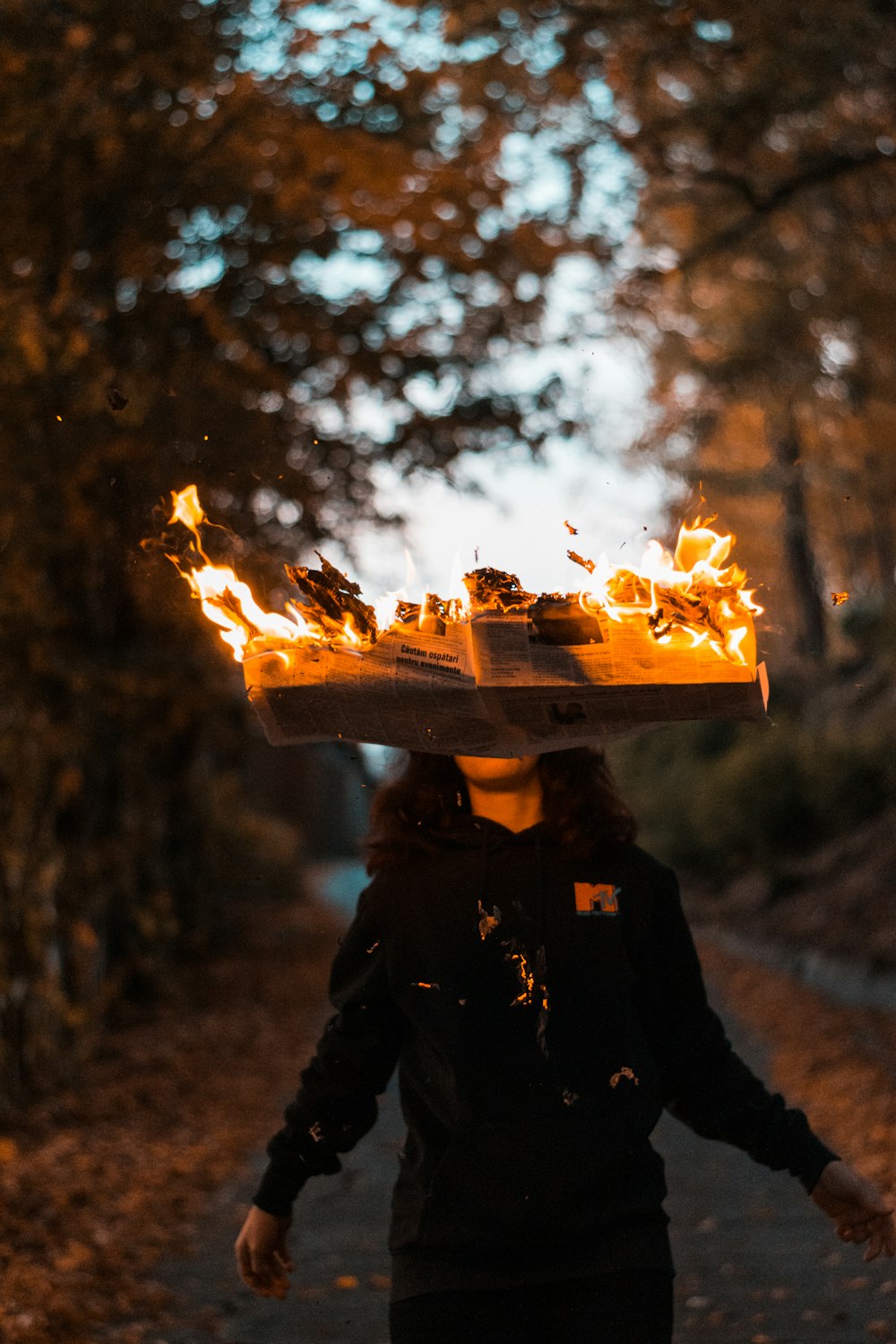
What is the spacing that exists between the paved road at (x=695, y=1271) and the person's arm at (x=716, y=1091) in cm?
222

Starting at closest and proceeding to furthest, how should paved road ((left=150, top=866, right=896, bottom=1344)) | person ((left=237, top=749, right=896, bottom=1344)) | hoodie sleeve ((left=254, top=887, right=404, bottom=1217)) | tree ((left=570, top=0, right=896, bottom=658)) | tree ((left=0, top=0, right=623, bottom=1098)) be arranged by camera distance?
1. person ((left=237, top=749, right=896, bottom=1344))
2. hoodie sleeve ((left=254, top=887, right=404, bottom=1217))
3. paved road ((left=150, top=866, right=896, bottom=1344))
4. tree ((left=0, top=0, right=623, bottom=1098))
5. tree ((left=570, top=0, right=896, bottom=658))

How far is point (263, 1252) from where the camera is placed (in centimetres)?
317

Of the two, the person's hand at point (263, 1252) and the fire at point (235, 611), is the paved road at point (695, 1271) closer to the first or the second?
the person's hand at point (263, 1252)

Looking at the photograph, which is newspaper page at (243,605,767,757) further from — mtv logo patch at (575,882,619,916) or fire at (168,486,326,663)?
mtv logo patch at (575,882,619,916)

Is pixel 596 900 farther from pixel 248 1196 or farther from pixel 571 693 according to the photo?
pixel 248 1196

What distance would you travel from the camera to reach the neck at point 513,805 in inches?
124

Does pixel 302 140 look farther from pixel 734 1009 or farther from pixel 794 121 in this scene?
pixel 734 1009

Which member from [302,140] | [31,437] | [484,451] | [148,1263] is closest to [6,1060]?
[148,1263]

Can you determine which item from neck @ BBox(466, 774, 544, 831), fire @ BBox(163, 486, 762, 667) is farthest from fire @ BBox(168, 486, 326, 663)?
neck @ BBox(466, 774, 544, 831)

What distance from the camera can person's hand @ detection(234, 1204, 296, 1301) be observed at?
10.4 ft

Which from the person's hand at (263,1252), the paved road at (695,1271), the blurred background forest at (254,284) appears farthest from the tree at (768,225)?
the paved road at (695,1271)

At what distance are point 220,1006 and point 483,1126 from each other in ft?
38.7

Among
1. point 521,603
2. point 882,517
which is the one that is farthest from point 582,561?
point 882,517

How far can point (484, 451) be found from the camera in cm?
995
